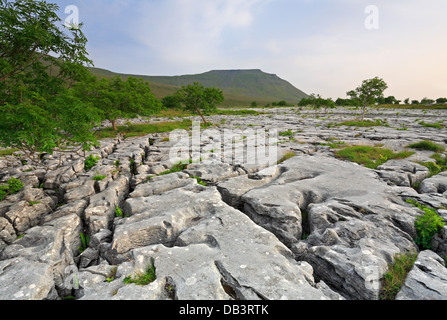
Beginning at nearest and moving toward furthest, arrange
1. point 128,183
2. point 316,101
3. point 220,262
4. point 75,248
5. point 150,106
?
point 220,262 → point 75,248 → point 128,183 → point 150,106 → point 316,101

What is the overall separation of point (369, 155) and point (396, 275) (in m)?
12.3

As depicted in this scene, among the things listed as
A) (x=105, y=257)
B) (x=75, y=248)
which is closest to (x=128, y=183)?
(x=75, y=248)

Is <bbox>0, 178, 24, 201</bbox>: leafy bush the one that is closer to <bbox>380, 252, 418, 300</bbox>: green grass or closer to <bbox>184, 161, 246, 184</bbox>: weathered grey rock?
<bbox>184, 161, 246, 184</bbox>: weathered grey rock

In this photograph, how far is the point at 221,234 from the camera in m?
6.04

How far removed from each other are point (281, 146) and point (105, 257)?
15667 millimetres

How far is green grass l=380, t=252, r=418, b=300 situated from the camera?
14.3 ft

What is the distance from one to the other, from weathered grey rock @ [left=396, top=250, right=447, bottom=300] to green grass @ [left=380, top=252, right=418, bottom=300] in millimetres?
127

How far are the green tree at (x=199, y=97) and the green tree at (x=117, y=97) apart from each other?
5.07m

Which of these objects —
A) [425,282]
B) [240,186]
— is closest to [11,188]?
[240,186]

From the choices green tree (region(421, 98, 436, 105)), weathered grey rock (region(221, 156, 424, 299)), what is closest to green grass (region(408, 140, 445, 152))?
weathered grey rock (region(221, 156, 424, 299))

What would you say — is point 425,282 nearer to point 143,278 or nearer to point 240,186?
point 143,278

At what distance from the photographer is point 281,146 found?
1812 cm
